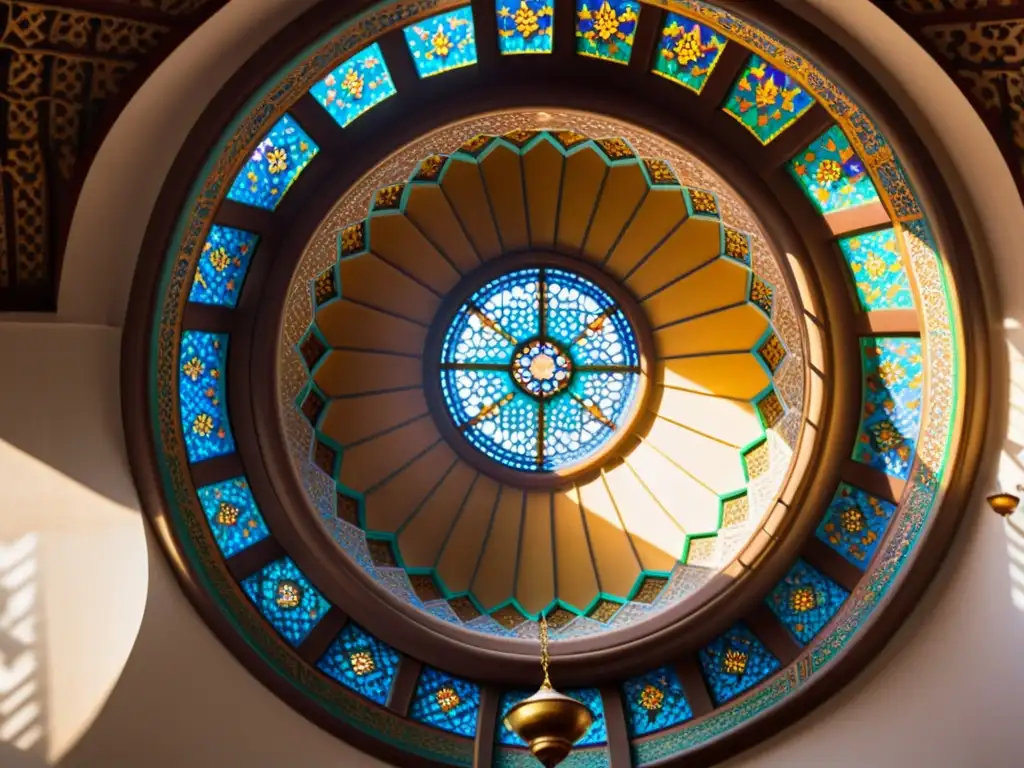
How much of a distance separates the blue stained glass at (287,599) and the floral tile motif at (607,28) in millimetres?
3776

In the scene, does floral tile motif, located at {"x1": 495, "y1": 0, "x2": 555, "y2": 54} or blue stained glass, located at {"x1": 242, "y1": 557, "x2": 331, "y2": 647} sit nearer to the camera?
floral tile motif, located at {"x1": 495, "y1": 0, "x2": 555, "y2": 54}

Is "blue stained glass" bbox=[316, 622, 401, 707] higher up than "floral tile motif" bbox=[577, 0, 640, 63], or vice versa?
"floral tile motif" bbox=[577, 0, 640, 63]

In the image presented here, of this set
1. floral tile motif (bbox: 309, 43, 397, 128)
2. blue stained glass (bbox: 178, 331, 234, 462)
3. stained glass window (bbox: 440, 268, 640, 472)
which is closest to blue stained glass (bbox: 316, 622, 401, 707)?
blue stained glass (bbox: 178, 331, 234, 462)

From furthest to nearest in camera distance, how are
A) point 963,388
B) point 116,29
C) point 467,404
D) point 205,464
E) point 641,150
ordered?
point 467,404, point 641,150, point 205,464, point 963,388, point 116,29

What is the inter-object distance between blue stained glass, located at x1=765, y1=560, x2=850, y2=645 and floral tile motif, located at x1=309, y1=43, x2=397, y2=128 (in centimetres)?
407

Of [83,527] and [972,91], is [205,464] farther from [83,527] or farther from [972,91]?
[972,91]

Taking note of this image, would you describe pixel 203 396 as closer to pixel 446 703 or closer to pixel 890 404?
pixel 446 703

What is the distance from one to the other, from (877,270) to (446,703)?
3951mm

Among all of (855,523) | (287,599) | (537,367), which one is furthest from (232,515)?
(855,523)

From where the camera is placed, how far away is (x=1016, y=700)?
220 inches

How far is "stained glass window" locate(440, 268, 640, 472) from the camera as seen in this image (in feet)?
27.8

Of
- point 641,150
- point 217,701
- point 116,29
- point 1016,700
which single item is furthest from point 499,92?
point 1016,700

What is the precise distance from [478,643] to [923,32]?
4584mm

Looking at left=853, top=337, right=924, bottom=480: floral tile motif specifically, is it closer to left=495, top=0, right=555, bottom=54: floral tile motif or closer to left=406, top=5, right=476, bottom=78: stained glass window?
left=495, top=0, right=555, bottom=54: floral tile motif
